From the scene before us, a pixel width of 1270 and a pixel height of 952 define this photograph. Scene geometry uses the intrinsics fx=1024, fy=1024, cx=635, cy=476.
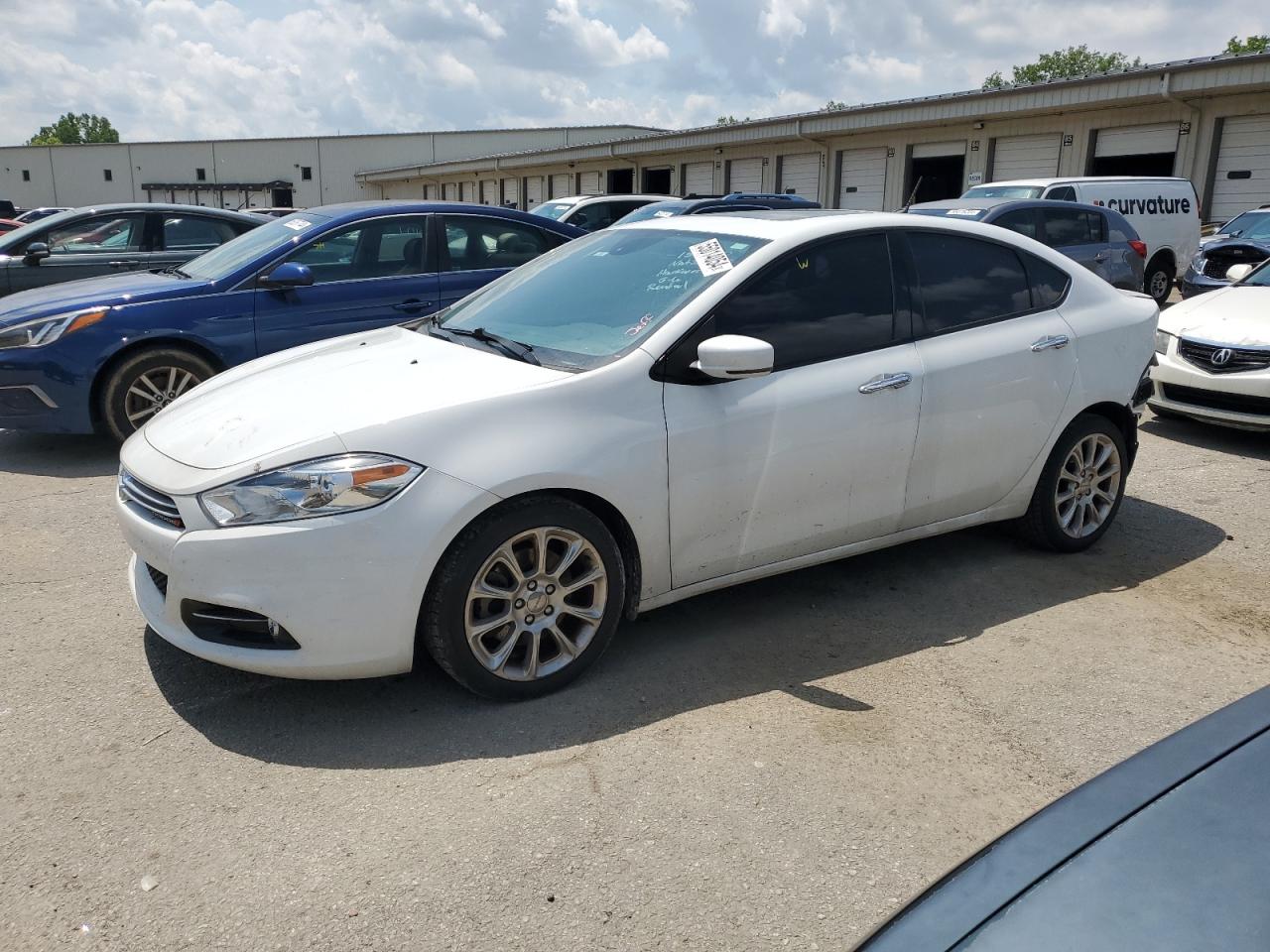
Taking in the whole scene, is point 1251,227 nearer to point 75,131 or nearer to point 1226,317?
point 1226,317

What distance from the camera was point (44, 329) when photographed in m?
6.20

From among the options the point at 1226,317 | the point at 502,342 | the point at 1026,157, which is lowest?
the point at 1226,317

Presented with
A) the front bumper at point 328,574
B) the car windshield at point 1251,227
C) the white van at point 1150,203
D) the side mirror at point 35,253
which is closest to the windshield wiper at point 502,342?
the front bumper at point 328,574

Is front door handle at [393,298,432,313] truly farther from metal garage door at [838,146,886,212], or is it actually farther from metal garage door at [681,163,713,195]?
metal garage door at [681,163,713,195]

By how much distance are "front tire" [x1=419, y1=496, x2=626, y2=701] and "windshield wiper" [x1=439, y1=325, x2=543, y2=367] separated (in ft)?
2.09

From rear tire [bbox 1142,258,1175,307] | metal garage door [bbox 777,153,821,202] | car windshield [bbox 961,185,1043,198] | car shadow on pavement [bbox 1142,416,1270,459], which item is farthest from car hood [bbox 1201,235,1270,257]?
metal garage door [bbox 777,153,821,202]

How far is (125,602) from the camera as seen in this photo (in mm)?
4234

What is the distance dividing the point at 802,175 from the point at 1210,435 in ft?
69.6

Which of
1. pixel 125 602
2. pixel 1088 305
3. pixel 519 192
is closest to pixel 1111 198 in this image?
pixel 1088 305

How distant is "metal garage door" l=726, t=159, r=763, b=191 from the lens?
28.8 meters

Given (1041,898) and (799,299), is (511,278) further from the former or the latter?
(1041,898)

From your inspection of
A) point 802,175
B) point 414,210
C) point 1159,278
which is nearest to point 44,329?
point 414,210

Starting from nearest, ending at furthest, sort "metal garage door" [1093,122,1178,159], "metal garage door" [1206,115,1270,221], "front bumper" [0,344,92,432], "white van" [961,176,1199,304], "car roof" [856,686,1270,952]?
"car roof" [856,686,1270,952] → "front bumper" [0,344,92,432] → "white van" [961,176,1199,304] → "metal garage door" [1206,115,1270,221] → "metal garage door" [1093,122,1178,159]

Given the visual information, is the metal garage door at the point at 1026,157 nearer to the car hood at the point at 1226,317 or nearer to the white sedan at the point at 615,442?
the car hood at the point at 1226,317
